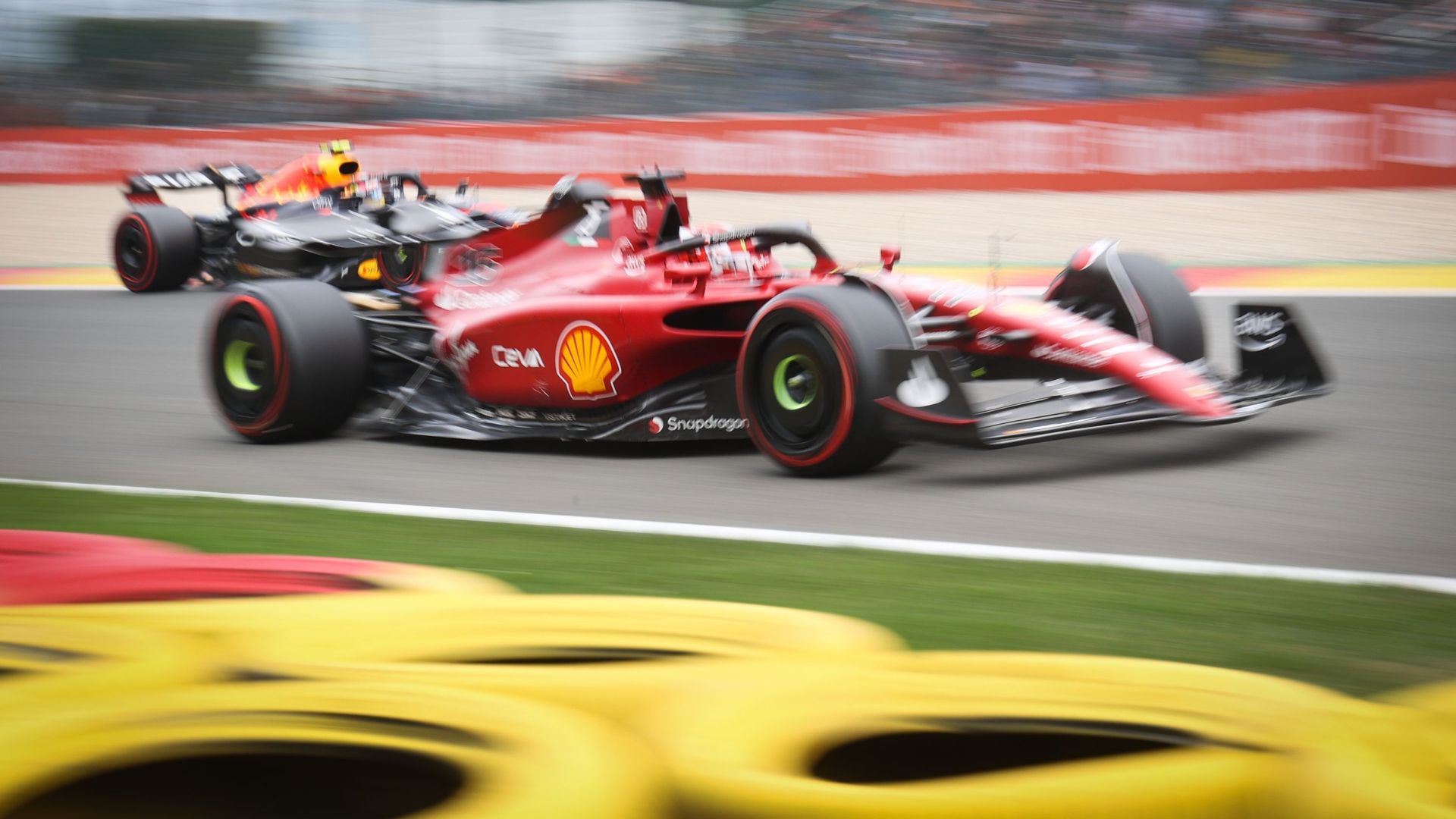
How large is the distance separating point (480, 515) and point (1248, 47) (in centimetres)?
1259

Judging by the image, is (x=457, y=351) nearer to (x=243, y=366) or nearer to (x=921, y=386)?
(x=243, y=366)

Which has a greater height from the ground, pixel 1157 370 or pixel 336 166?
pixel 336 166

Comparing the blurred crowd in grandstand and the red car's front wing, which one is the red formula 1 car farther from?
the blurred crowd in grandstand

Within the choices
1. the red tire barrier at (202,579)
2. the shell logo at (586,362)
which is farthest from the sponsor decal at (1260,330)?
the red tire barrier at (202,579)

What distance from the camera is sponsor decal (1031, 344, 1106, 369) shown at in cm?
577

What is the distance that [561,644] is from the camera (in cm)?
332

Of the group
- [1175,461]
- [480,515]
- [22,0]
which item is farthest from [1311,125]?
[22,0]

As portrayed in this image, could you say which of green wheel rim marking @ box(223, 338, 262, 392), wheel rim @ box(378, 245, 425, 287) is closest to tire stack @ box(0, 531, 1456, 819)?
green wheel rim marking @ box(223, 338, 262, 392)

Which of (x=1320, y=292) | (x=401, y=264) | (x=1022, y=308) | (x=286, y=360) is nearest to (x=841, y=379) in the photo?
(x=1022, y=308)

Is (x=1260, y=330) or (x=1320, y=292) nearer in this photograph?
(x=1260, y=330)

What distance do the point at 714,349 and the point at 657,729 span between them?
12.4ft

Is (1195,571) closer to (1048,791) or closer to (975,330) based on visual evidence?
(975,330)

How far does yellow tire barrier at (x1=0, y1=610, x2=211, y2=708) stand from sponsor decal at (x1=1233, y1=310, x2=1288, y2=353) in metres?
4.34

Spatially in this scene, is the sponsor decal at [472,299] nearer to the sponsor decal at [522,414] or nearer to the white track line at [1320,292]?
the sponsor decal at [522,414]
